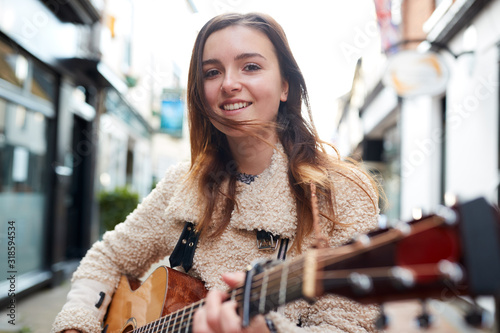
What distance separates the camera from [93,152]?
8570 millimetres

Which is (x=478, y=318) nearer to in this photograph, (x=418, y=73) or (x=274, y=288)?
(x=274, y=288)

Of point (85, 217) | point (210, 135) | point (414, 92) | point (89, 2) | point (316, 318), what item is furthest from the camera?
point (85, 217)

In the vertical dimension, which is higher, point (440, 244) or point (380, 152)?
point (380, 152)

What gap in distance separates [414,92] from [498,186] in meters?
1.93

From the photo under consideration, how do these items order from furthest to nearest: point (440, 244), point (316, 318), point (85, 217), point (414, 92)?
point (85, 217)
point (414, 92)
point (316, 318)
point (440, 244)

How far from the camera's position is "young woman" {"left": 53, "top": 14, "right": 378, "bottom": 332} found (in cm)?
156

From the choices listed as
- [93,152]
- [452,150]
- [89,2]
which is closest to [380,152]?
[452,150]

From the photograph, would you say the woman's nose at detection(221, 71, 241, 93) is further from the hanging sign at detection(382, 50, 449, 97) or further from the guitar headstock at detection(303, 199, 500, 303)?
the hanging sign at detection(382, 50, 449, 97)

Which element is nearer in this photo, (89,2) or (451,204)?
(451,204)

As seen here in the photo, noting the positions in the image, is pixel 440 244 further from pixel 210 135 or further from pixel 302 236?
pixel 210 135

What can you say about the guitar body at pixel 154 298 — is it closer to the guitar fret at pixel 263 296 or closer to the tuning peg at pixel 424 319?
the guitar fret at pixel 263 296

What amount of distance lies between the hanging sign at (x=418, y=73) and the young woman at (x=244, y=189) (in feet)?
14.8

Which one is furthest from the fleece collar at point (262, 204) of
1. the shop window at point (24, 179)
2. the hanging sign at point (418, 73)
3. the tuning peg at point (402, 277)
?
the hanging sign at point (418, 73)

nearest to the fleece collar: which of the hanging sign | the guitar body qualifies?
→ the guitar body
